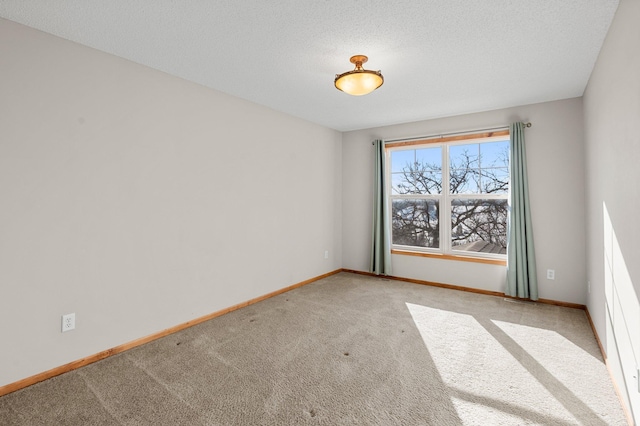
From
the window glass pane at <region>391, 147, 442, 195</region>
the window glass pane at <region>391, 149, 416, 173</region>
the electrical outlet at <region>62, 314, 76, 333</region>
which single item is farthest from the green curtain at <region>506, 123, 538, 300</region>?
the electrical outlet at <region>62, 314, 76, 333</region>

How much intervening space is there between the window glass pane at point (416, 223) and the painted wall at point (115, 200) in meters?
2.08

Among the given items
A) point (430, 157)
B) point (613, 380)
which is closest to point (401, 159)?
point (430, 157)

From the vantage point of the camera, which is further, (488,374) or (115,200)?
(115,200)

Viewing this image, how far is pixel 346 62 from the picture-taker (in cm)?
271

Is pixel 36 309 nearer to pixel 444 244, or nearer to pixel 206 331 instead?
pixel 206 331

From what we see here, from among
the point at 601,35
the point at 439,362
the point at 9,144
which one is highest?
the point at 601,35

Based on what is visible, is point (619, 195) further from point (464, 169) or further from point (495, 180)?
point (464, 169)

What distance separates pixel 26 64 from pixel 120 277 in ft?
5.42

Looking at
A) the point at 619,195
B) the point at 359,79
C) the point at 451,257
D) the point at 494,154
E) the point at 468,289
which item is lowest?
the point at 468,289

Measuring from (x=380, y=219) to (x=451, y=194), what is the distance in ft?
3.58

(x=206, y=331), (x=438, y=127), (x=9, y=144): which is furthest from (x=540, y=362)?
(x=9, y=144)

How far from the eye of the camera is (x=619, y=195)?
197cm

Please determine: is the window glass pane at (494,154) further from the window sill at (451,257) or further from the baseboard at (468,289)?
the baseboard at (468,289)

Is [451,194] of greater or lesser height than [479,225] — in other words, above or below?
above
